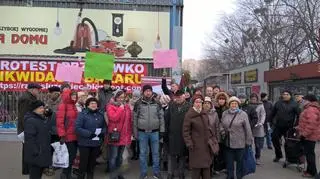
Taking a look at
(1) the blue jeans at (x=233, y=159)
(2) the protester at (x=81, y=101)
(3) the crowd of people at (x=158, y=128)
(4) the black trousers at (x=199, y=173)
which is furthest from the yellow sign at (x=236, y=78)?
(4) the black trousers at (x=199, y=173)

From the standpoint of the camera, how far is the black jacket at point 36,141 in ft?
24.9

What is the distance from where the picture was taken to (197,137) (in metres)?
8.92

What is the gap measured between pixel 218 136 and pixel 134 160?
339cm

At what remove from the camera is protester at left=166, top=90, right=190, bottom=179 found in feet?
31.8

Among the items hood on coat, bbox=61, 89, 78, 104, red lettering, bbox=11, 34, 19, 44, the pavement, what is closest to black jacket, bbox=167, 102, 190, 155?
the pavement

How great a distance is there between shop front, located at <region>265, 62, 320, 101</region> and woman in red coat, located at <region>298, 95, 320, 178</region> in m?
14.6

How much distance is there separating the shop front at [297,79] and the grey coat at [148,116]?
16726mm

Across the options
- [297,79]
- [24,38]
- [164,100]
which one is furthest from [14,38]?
[297,79]

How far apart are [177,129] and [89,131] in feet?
5.58

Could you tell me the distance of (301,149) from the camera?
1137 cm

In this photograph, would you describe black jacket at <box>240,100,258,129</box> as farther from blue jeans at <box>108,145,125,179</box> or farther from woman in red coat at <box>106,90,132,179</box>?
blue jeans at <box>108,145,125,179</box>

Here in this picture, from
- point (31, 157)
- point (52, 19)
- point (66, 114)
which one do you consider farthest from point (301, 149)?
point (52, 19)

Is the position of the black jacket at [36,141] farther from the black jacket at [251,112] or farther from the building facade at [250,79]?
the building facade at [250,79]

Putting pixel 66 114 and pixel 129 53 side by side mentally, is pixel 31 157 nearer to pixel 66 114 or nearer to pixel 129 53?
pixel 66 114
